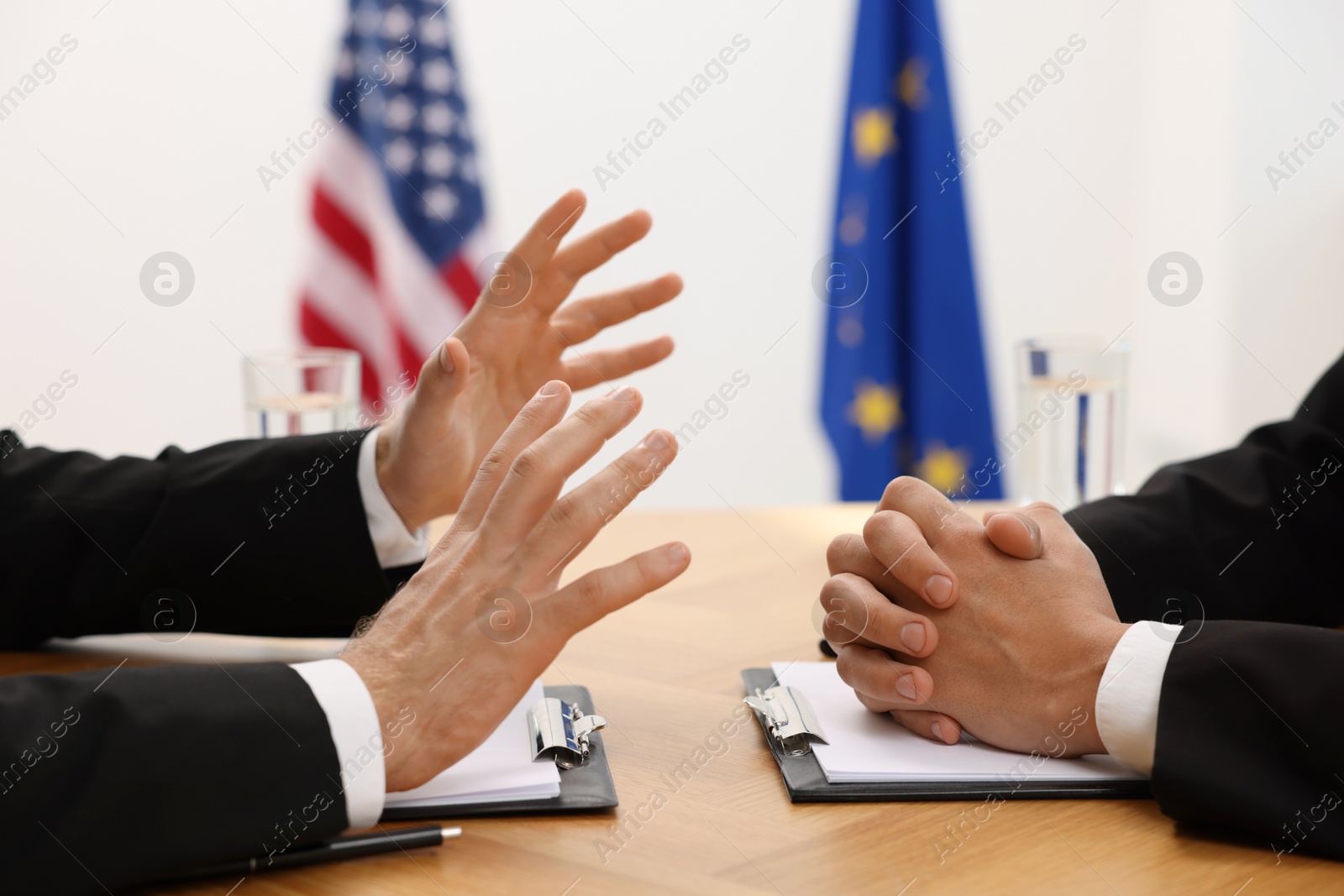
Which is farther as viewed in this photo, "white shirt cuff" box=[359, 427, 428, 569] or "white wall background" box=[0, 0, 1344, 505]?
"white wall background" box=[0, 0, 1344, 505]

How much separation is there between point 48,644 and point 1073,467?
1211 millimetres

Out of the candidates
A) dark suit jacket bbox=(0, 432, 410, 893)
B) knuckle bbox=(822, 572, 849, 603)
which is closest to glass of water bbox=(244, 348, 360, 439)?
dark suit jacket bbox=(0, 432, 410, 893)

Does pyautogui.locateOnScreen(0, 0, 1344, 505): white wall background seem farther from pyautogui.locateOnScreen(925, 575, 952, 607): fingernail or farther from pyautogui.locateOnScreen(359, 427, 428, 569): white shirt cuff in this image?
pyautogui.locateOnScreen(925, 575, 952, 607): fingernail

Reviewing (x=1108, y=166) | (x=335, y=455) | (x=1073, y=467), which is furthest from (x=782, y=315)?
(x=335, y=455)

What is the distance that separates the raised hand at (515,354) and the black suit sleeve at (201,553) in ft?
0.23

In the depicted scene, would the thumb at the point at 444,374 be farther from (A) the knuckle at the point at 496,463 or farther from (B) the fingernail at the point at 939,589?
(B) the fingernail at the point at 939,589

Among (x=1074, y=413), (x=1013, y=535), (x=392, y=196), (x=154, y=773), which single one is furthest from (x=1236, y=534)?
(x=392, y=196)

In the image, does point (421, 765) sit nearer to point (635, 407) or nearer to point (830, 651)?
point (635, 407)

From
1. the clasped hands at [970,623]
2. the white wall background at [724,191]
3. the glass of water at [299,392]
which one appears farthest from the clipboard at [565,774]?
the white wall background at [724,191]

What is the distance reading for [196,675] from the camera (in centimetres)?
74

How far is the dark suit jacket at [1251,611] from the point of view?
0.73 metres

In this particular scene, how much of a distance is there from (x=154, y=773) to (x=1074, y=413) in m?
1.16

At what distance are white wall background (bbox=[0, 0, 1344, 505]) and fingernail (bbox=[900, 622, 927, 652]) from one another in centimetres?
243

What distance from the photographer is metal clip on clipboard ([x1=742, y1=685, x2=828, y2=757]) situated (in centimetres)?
85
